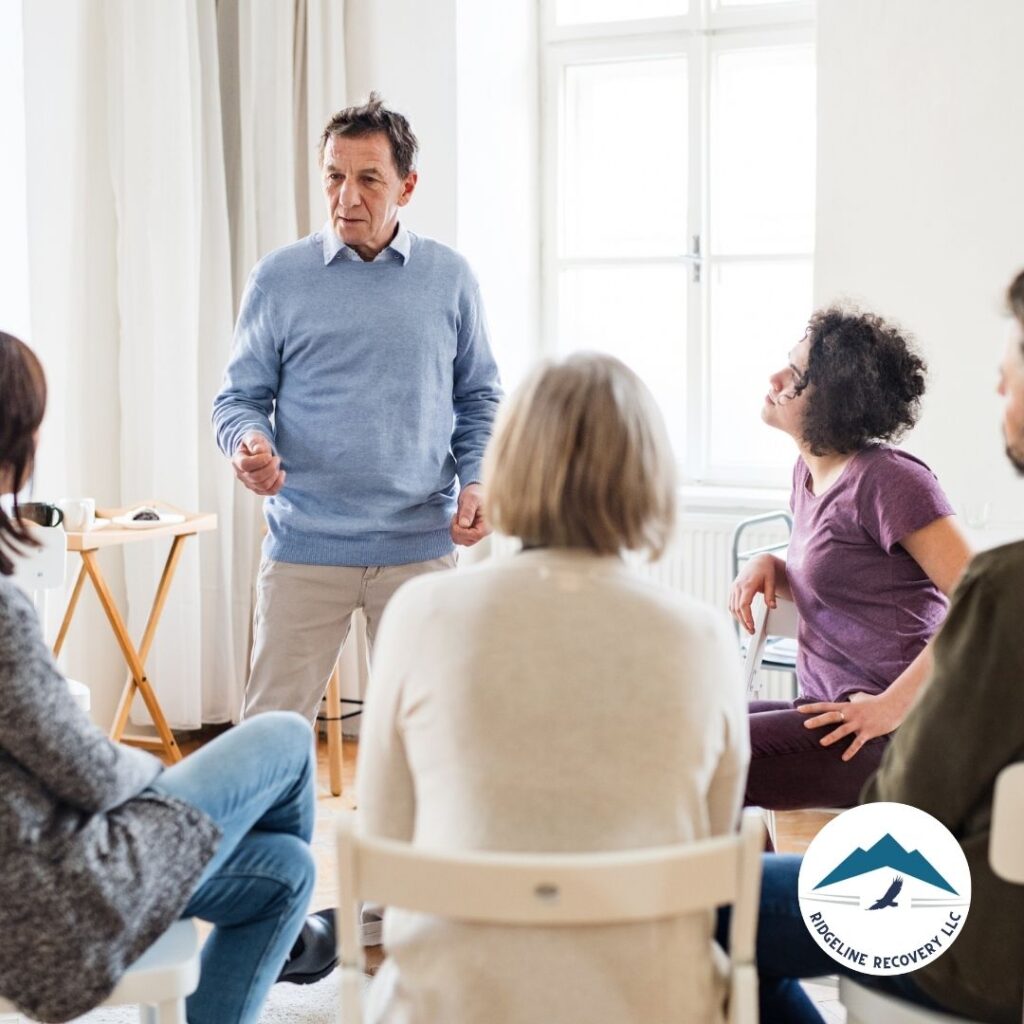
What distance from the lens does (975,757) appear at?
56.2 inches

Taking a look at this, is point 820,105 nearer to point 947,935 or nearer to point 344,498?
point 344,498

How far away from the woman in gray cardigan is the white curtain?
2296mm

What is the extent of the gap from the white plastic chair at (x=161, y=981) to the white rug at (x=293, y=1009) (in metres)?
0.87

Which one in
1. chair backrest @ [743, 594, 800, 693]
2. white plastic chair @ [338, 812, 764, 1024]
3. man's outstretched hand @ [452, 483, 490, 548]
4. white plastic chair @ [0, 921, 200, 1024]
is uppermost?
man's outstretched hand @ [452, 483, 490, 548]

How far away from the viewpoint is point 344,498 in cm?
268

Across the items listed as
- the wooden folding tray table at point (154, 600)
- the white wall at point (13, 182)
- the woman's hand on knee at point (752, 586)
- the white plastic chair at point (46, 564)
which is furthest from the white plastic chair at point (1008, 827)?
the white wall at point (13, 182)

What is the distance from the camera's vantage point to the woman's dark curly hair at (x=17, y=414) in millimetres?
1722

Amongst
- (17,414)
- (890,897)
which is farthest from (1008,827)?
(17,414)

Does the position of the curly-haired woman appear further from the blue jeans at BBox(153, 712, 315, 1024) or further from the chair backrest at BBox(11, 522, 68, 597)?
the chair backrest at BBox(11, 522, 68, 597)

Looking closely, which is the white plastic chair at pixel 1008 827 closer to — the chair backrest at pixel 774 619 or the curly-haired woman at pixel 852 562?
the curly-haired woman at pixel 852 562

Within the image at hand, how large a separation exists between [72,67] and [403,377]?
75.7 inches

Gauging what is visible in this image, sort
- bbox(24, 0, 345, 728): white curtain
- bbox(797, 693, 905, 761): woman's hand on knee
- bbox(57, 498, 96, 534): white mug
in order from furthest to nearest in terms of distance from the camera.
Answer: bbox(24, 0, 345, 728): white curtain, bbox(57, 498, 96, 534): white mug, bbox(797, 693, 905, 761): woman's hand on knee

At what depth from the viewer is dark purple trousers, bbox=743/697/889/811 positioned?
2.18 metres

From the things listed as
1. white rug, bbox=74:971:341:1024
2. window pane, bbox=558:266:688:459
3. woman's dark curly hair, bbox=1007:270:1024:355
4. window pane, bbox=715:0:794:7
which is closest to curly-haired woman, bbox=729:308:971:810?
woman's dark curly hair, bbox=1007:270:1024:355
